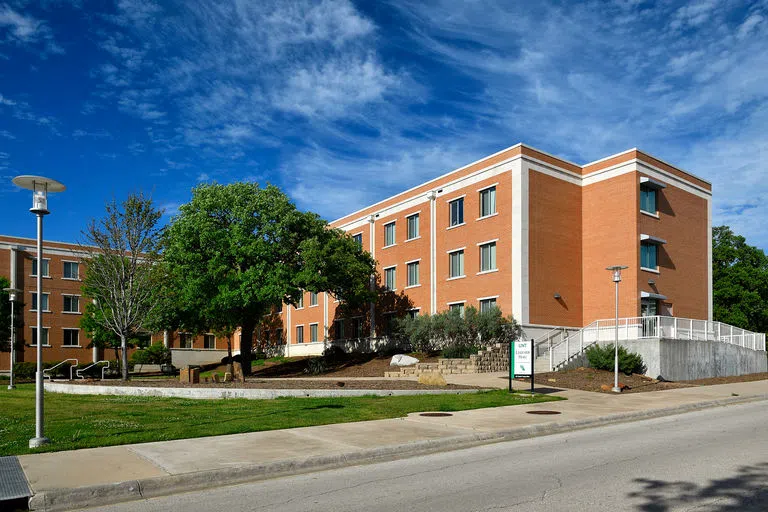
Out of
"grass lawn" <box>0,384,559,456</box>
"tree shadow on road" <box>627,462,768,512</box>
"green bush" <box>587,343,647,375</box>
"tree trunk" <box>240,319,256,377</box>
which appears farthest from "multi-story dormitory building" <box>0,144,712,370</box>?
"tree shadow on road" <box>627,462,768,512</box>

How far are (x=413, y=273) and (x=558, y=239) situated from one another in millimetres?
10594

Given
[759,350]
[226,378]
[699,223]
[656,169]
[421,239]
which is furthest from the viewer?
[421,239]

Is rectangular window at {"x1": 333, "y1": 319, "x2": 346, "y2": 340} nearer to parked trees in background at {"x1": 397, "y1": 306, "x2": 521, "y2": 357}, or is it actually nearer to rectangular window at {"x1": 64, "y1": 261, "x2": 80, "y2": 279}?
parked trees in background at {"x1": 397, "y1": 306, "x2": 521, "y2": 357}

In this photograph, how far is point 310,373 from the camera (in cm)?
3797

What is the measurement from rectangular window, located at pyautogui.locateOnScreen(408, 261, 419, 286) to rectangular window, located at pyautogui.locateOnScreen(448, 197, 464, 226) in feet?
14.8

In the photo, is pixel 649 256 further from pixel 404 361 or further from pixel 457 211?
pixel 404 361

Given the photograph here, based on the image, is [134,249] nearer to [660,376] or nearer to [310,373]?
[310,373]

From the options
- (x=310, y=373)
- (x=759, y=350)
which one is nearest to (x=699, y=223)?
(x=759, y=350)

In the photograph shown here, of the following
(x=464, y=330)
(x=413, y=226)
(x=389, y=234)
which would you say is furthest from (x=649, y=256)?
(x=389, y=234)

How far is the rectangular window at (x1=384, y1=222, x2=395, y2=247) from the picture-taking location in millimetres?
47344

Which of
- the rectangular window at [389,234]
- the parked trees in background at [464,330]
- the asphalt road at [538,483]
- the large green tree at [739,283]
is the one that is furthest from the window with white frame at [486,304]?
the large green tree at [739,283]

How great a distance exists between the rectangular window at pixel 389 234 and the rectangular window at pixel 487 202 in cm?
974

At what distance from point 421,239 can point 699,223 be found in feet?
54.9

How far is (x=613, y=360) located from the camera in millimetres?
27016
